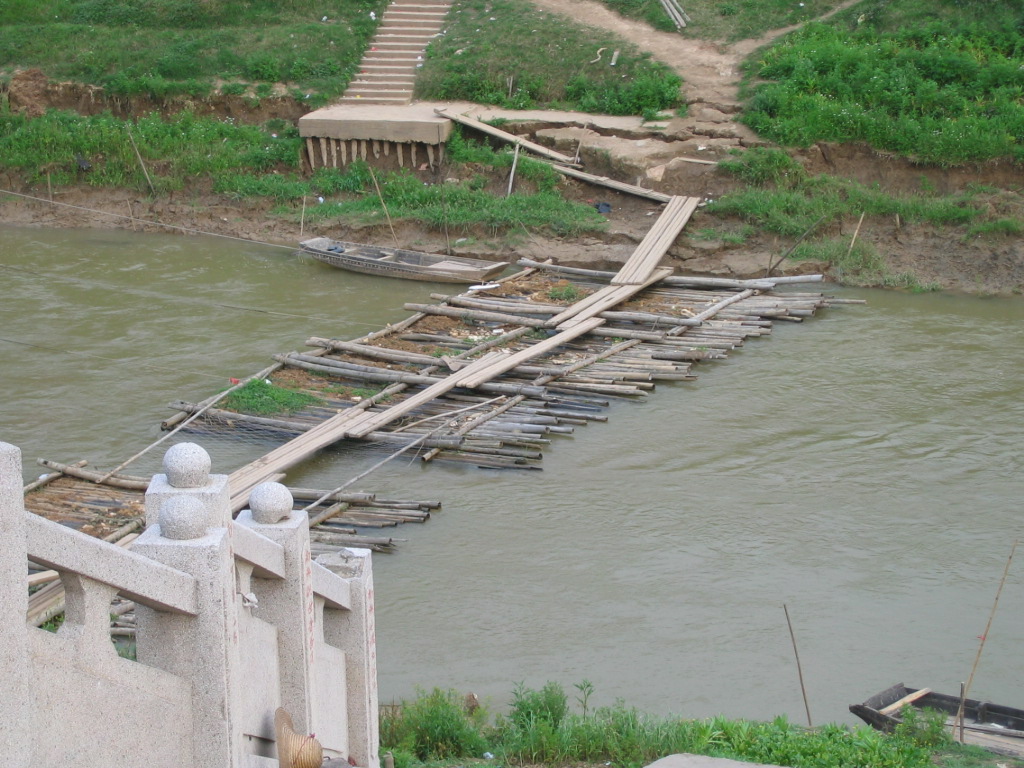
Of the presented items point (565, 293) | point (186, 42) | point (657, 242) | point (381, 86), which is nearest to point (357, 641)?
point (565, 293)

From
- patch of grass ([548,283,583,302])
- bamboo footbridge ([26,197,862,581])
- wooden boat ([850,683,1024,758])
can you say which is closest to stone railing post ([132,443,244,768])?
wooden boat ([850,683,1024,758])

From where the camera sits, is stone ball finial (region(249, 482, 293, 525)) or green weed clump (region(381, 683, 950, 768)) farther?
green weed clump (region(381, 683, 950, 768))

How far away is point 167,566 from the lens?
3.79 meters

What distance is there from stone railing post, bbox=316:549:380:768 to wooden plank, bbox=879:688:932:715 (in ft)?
10.5

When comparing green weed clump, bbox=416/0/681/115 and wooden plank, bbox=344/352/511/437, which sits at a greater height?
green weed clump, bbox=416/0/681/115

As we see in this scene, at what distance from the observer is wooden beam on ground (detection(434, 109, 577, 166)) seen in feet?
68.2

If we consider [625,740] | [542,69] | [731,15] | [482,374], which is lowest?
[625,740]

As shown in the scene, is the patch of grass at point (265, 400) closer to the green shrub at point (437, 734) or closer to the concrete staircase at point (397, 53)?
the green shrub at point (437, 734)

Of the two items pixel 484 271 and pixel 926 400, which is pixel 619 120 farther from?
pixel 926 400

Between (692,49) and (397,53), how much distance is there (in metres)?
5.74

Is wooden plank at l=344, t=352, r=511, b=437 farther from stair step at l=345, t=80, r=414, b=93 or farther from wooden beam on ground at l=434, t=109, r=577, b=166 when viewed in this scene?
stair step at l=345, t=80, r=414, b=93

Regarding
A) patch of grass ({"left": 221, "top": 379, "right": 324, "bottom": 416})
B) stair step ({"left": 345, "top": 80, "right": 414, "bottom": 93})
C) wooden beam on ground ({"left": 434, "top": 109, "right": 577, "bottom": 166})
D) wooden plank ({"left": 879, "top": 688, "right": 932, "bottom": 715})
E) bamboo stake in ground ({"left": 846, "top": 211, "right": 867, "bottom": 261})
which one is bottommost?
wooden plank ({"left": 879, "top": 688, "right": 932, "bottom": 715})

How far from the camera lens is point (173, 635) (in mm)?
3971

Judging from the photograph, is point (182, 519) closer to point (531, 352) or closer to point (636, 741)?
point (636, 741)
